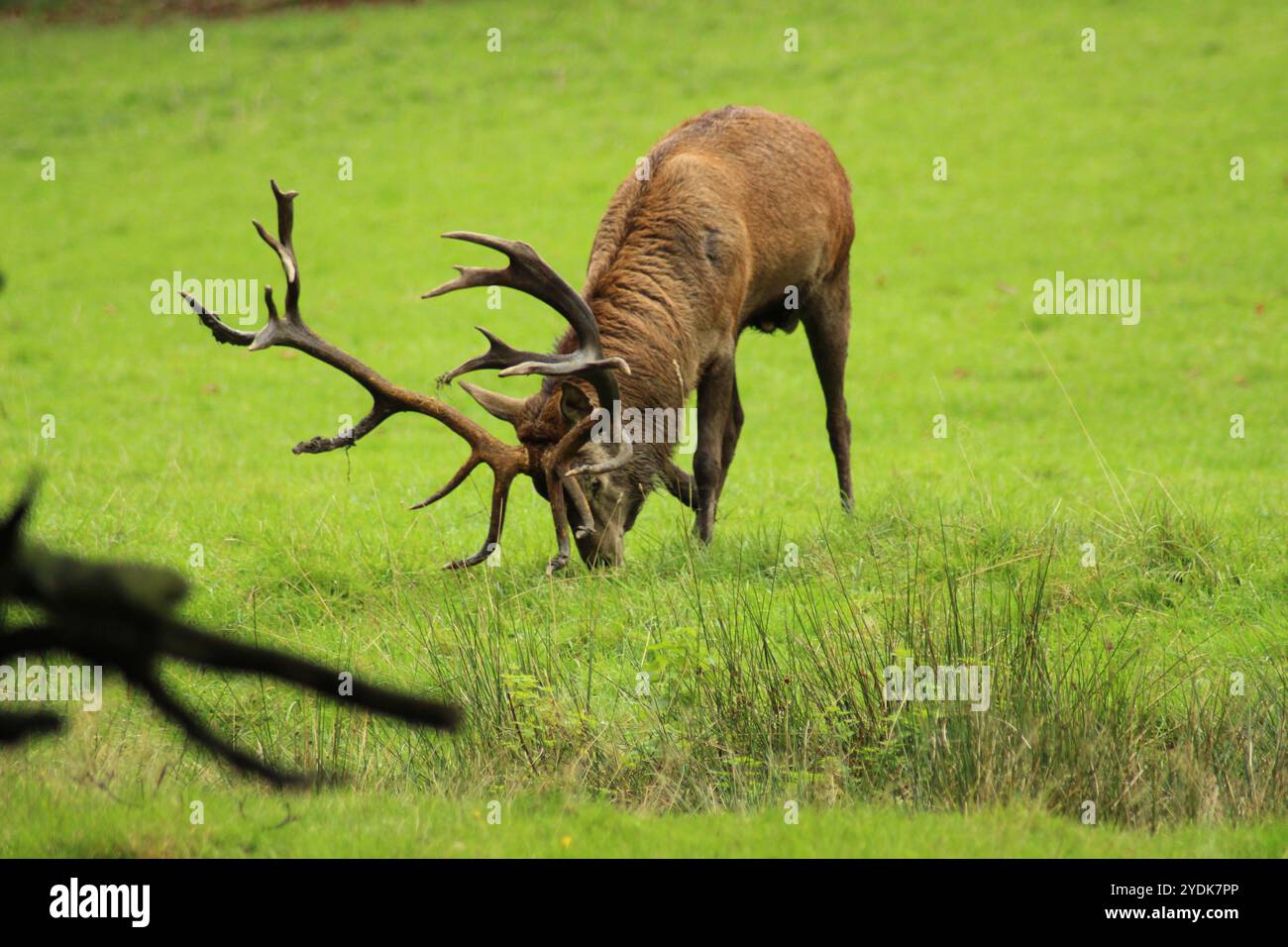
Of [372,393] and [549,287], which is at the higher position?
[549,287]

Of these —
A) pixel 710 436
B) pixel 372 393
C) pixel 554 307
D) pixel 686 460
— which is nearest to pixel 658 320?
pixel 554 307

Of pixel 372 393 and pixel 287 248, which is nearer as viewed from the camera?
pixel 287 248

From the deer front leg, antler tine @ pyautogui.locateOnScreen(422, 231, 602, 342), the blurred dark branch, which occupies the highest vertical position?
antler tine @ pyautogui.locateOnScreen(422, 231, 602, 342)

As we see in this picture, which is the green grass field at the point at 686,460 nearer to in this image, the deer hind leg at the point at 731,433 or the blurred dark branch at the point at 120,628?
the deer hind leg at the point at 731,433

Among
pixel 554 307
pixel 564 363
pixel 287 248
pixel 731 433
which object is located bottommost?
pixel 731 433

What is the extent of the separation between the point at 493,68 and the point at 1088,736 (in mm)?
25129

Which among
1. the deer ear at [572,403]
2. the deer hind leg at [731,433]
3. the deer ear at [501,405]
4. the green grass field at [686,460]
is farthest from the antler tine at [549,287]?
the deer hind leg at [731,433]

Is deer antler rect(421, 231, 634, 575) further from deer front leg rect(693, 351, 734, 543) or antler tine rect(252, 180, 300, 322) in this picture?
deer front leg rect(693, 351, 734, 543)

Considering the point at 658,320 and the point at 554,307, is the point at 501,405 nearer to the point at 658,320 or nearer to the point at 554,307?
Result: the point at 554,307

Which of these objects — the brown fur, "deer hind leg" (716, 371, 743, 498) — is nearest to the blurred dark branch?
the brown fur

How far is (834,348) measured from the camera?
32.8 ft

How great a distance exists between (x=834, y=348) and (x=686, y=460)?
4.68 ft

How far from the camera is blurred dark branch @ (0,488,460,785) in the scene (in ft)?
4.60

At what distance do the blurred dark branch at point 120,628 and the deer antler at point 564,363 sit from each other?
585 centimetres
